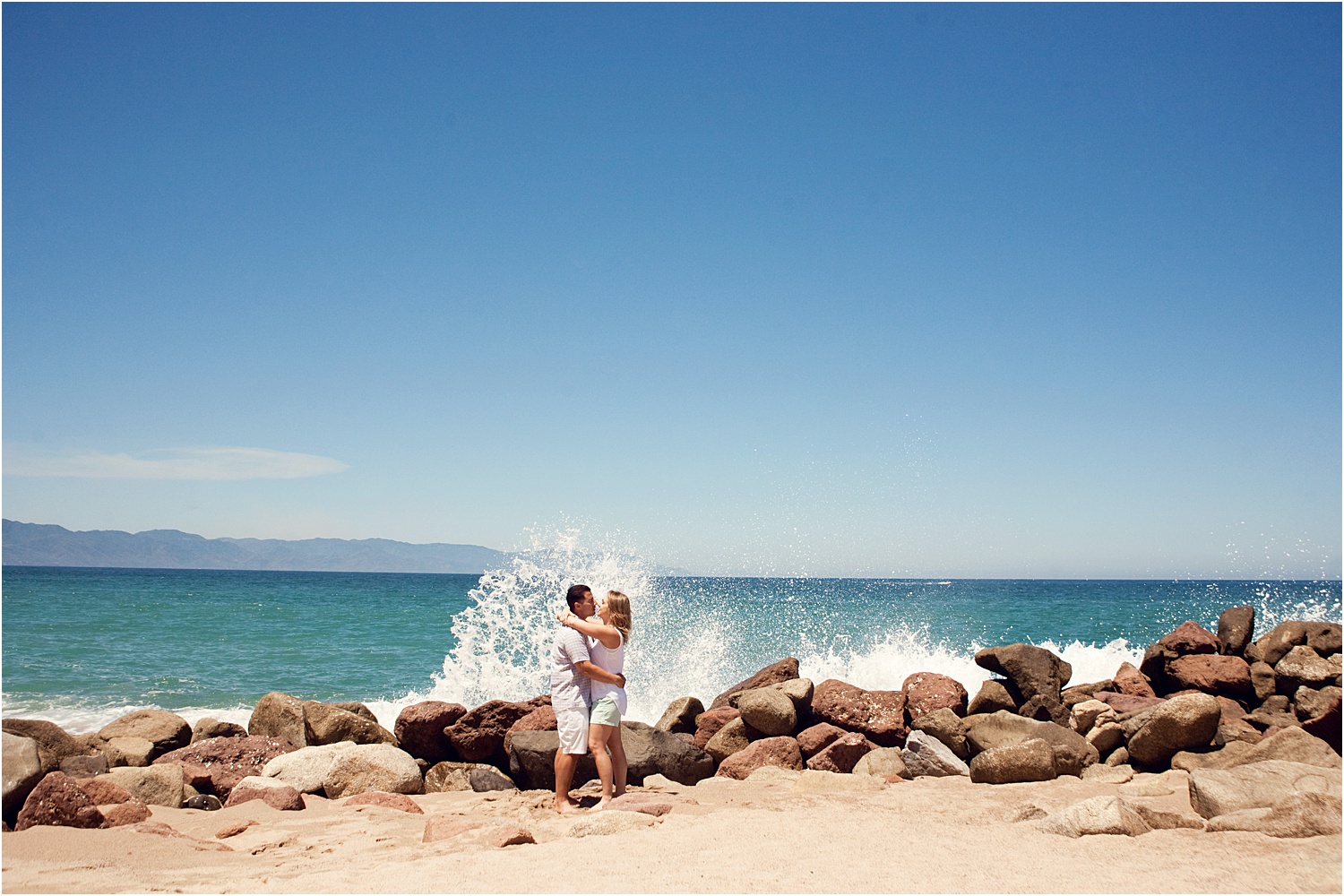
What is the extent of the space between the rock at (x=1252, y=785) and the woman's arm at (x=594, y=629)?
4.13 meters

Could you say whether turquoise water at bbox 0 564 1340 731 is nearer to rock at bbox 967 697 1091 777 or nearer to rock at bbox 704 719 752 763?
rock at bbox 704 719 752 763

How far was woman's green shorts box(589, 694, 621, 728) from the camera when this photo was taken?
667 cm

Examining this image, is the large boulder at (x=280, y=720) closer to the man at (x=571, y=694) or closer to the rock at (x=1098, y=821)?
the man at (x=571, y=694)

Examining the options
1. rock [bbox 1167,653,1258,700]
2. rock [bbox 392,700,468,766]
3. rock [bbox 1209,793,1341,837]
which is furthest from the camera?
rock [bbox 1167,653,1258,700]

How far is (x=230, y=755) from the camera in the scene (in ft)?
27.3

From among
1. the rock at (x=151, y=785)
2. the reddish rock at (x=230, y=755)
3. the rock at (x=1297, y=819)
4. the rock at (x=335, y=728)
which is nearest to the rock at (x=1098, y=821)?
the rock at (x=1297, y=819)

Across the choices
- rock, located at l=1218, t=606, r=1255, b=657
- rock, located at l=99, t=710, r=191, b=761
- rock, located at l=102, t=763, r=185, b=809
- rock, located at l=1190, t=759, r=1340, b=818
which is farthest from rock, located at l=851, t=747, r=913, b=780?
rock, located at l=99, t=710, r=191, b=761

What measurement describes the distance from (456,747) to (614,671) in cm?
268

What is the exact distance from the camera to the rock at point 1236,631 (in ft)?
32.9

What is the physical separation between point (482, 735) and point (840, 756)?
3574 mm

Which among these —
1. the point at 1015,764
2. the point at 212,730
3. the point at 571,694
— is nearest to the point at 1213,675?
the point at 1015,764

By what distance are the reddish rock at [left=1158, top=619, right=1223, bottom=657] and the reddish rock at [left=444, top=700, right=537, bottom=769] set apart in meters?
7.75

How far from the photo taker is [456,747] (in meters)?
8.46

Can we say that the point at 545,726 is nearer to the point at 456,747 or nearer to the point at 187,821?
the point at 456,747
